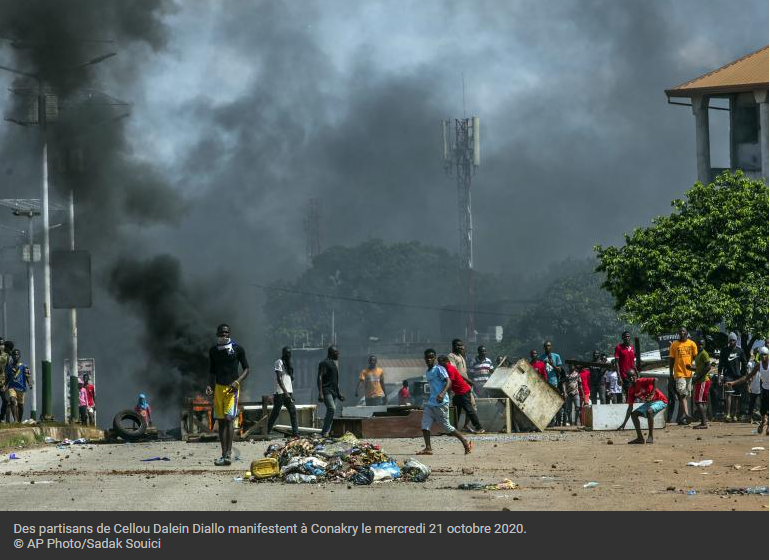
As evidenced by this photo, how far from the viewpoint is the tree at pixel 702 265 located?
30.5 metres

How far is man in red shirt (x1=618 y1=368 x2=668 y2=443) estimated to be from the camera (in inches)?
752

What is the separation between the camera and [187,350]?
4462cm

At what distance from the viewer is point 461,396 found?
846 inches

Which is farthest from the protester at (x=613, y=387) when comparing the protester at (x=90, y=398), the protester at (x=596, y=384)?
the protester at (x=90, y=398)

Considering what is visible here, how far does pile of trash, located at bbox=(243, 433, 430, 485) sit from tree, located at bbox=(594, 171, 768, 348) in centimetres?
1735

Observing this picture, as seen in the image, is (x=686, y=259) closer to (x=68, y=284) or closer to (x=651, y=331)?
(x=651, y=331)

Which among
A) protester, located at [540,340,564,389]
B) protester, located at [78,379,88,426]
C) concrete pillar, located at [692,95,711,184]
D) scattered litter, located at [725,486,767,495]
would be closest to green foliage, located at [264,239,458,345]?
concrete pillar, located at [692,95,711,184]

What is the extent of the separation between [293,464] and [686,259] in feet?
64.2

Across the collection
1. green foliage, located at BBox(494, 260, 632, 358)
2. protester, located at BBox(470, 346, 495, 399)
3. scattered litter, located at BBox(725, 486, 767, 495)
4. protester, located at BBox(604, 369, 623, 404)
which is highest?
green foliage, located at BBox(494, 260, 632, 358)

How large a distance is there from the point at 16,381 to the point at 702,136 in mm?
28112

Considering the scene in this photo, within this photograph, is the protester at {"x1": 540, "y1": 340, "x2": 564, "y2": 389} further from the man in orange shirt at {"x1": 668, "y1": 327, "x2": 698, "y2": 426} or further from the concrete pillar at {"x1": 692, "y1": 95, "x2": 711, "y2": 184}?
the concrete pillar at {"x1": 692, "y1": 95, "x2": 711, "y2": 184}

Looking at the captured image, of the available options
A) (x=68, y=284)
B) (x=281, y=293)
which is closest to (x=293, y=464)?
(x=68, y=284)

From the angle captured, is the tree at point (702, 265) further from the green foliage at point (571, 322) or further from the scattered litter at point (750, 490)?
the green foliage at point (571, 322)

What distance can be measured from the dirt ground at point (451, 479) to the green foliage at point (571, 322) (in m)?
68.4
